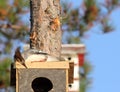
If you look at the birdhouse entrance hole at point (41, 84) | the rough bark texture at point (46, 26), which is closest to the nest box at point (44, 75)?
the birdhouse entrance hole at point (41, 84)

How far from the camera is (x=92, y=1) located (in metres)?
8.82

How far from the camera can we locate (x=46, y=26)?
6242mm

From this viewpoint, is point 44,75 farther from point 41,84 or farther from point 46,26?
point 46,26

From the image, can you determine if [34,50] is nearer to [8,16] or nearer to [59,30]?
[59,30]

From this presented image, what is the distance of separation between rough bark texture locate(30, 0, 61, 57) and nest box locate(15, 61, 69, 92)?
0.28 meters

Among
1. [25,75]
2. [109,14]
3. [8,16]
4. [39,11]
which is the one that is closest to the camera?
[25,75]

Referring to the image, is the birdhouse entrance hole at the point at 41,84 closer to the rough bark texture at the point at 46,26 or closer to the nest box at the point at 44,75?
the nest box at the point at 44,75

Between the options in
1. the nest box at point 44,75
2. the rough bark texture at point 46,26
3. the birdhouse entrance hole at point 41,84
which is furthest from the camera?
the rough bark texture at point 46,26

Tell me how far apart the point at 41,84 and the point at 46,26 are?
440 millimetres

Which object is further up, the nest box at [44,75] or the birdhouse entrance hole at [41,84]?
the nest box at [44,75]

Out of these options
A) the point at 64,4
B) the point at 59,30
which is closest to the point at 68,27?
the point at 64,4

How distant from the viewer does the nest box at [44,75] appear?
5.84 m

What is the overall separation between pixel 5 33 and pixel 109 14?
1.17 m

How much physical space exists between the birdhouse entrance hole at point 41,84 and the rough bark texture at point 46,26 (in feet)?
0.72
